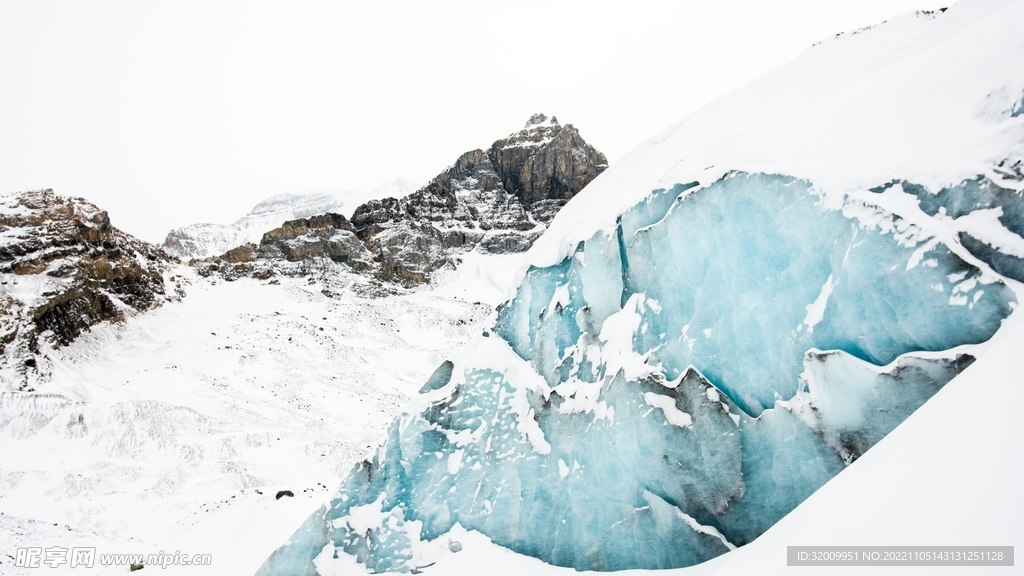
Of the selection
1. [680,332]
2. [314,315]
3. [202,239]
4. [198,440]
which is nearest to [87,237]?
[314,315]

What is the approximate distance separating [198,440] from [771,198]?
1037 inches

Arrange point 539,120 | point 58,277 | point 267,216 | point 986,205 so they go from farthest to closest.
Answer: point 267,216 → point 539,120 → point 58,277 → point 986,205

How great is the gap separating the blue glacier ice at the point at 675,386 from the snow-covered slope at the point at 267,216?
8132cm

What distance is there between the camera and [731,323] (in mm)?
5355

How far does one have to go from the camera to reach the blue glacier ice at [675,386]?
14.0ft

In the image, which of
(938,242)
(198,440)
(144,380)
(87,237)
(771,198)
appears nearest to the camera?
(938,242)

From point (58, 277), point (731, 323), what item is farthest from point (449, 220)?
point (731, 323)

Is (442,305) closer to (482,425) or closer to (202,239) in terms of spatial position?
(482,425)

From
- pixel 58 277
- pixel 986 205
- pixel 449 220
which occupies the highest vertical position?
pixel 58 277

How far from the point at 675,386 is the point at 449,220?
68.6m

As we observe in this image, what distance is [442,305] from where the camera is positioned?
176ft

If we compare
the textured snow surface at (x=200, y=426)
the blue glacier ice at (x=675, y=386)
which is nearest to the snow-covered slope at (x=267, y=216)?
the textured snow surface at (x=200, y=426)

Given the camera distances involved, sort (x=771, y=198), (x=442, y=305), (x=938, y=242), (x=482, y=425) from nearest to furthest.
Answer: (x=938, y=242), (x=771, y=198), (x=482, y=425), (x=442, y=305)

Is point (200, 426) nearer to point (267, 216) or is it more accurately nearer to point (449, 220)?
point (449, 220)
